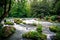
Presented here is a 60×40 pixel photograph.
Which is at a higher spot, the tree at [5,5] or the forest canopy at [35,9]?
the tree at [5,5]

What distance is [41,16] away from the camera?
26234 millimetres

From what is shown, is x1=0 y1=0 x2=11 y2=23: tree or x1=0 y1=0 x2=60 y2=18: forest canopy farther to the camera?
x1=0 y1=0 x2=60 y2=18: forest canopy

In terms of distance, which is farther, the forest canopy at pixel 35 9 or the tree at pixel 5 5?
the forest canopy at pixel 35 9

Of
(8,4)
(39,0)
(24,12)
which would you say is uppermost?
(8,4)

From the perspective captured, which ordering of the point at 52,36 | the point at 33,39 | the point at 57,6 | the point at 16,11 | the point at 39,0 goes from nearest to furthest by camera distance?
the point at 33,39 → the point at 52,36 → the point at 57,6 → the point at 16,11 → the point at 39,0

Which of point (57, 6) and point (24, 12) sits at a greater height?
point (57, 6)

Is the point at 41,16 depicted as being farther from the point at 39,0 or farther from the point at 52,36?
the point at 52,36

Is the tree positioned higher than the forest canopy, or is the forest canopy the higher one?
the tree

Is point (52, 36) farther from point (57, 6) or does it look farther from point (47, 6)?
point (47, 6)

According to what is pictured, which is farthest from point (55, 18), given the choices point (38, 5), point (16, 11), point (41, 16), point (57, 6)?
point (16, 11)

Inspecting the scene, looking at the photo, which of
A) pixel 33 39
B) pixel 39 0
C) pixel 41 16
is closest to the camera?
pixel 33 39

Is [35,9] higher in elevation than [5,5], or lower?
lower

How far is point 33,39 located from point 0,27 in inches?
123

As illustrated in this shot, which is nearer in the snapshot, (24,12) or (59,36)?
(59,36)
